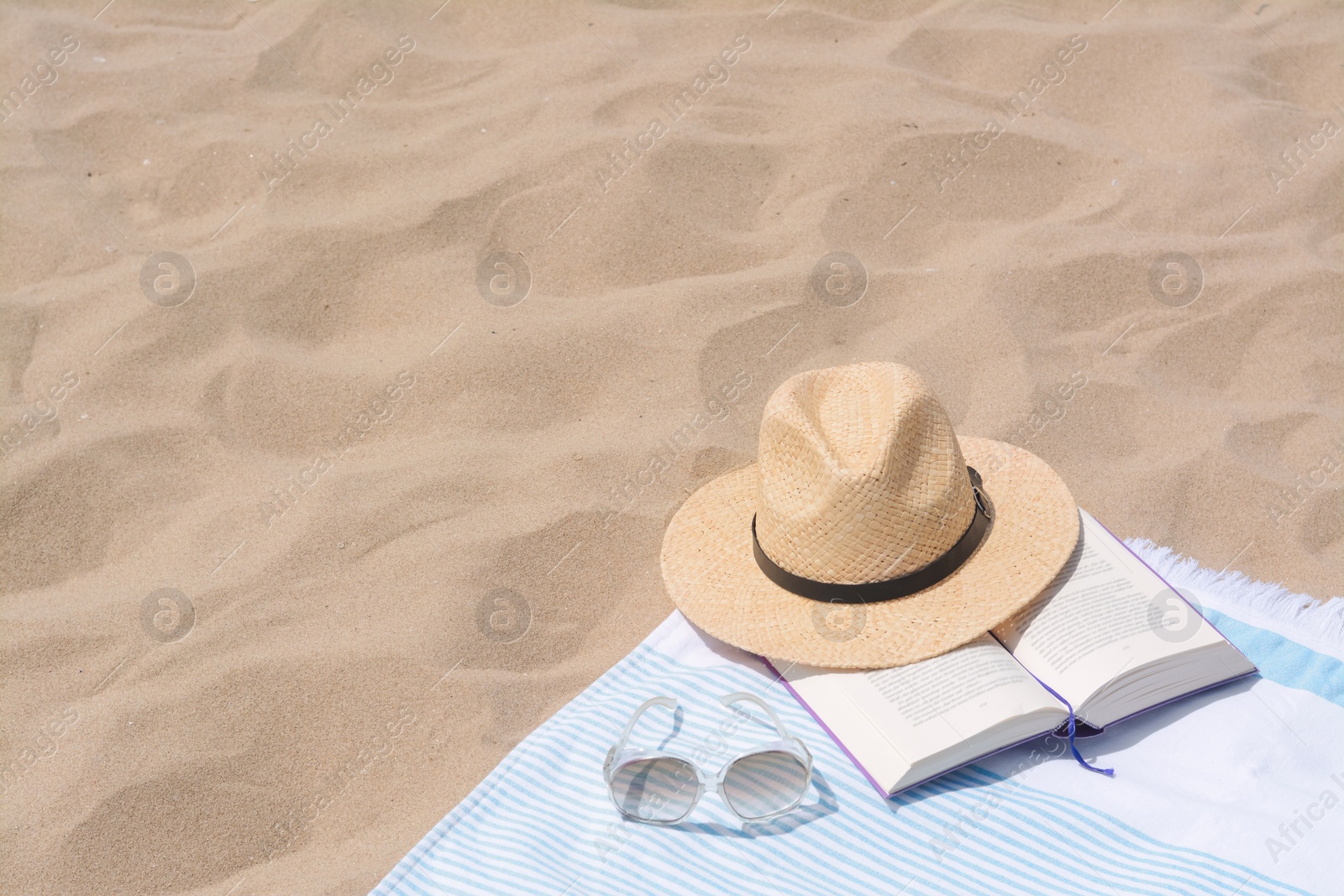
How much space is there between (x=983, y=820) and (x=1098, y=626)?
46 centimetres

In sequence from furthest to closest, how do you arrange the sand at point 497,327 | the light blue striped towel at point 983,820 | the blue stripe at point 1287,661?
1. the sand at point 497,327
2. the blue stripe at point 1287,661
3. the light blue striped towel at point 983,820

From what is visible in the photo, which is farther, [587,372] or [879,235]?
[879,235]

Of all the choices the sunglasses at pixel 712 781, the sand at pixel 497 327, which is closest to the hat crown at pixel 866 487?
the sunglasses at pixel 712 781

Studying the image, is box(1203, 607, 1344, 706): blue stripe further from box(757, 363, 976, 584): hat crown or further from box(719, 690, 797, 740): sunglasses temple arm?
box(719, 690, 797, 740): sunglasses temple arm

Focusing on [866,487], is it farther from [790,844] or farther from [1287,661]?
[1287,661]

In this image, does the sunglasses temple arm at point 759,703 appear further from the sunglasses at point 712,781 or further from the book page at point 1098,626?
the book page at point 1098,626

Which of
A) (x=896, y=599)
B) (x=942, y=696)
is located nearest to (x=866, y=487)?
(x=896, y=599)

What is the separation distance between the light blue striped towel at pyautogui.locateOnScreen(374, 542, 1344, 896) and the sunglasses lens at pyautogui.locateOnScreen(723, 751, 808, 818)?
0.06m

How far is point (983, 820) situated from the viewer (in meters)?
1.99

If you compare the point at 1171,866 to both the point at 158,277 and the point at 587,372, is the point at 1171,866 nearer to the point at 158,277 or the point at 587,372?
the point at 587,372

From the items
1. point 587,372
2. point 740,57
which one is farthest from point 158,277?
point 740,57

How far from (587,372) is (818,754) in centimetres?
143

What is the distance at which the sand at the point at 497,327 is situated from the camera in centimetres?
244

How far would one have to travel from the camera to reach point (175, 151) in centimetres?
378
